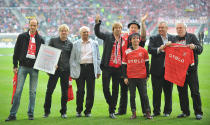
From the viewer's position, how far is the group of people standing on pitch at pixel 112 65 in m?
7.06

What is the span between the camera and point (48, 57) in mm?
7270

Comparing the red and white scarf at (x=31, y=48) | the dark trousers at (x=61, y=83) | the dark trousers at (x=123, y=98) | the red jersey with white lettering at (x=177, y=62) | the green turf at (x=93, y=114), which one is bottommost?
the green turf at (x=93, y=114)

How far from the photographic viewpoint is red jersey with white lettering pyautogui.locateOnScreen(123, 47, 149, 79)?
7051 mm

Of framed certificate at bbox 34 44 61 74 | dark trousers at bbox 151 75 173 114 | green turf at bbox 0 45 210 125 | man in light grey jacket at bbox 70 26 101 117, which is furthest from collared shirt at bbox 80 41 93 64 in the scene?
dark trousers at bbox 151 75 173 114

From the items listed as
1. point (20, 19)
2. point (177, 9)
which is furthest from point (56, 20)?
point (177, 9)

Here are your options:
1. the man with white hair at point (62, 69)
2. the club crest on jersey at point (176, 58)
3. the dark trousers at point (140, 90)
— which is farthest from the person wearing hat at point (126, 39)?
the man with white hair at point (62, 69)

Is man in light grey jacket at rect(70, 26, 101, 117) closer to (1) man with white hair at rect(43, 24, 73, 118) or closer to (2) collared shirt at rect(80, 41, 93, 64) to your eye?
(2) collared shirt at rect(80, 41, 93, 64)

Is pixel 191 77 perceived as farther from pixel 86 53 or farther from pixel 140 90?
pixel 86 53

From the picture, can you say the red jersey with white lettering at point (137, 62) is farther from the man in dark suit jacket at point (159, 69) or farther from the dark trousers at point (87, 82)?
the dark trousers at point (87, 82)

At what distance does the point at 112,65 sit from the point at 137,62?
0.61 meters

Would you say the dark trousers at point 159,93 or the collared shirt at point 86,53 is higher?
the collared shirt at point 86,53

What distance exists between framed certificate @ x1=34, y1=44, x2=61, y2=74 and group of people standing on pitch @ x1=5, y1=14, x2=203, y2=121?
11cm

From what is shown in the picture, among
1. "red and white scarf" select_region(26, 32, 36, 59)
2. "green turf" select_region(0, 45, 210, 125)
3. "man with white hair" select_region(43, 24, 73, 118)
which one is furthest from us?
"man with white hair" select_region(43, 24, 73, 118)

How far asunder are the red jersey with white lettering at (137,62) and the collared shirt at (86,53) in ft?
2.95
